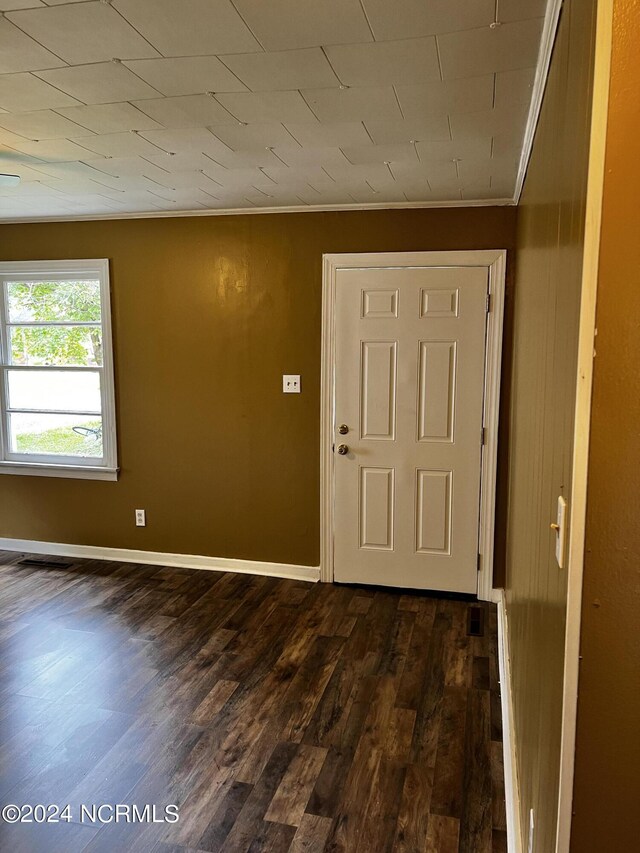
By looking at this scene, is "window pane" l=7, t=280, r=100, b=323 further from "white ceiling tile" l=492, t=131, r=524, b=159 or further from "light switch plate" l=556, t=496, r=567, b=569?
"light switch plate" l=556, t=496, r=567, b=569

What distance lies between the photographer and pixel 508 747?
7.32 feet

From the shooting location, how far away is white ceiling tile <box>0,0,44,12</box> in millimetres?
1419

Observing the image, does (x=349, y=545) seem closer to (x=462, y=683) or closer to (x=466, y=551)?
(x=466, y=551)

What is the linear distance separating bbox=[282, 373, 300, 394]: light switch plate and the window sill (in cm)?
135

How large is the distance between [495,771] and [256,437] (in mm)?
2342

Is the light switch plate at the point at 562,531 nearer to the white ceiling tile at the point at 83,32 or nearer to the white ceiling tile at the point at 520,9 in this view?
the white ceiling tile at the point at 520,9

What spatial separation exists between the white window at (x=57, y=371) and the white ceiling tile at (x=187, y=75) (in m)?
2.36

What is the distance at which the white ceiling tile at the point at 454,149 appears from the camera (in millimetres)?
2385

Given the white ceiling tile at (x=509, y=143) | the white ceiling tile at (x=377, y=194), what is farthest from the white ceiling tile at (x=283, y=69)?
the white ceiling tile at (x=377, y=194)

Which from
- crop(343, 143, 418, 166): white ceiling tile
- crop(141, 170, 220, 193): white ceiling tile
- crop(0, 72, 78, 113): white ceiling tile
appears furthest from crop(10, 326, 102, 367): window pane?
crop(343, 143, 418, 166): white ceiling tile

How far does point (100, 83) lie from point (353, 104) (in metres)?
0.80

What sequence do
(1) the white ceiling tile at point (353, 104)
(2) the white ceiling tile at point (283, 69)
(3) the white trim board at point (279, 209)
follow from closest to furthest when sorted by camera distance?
1. (2) the white ceiling tile at point (283, 69)
2. (1) the white ceiling tile at point (353, 104)
3. (3) the white trim board at point (279, 209)

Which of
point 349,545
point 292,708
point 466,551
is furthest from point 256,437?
point 292,708

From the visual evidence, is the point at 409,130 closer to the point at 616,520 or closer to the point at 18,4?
the point at 18,4
